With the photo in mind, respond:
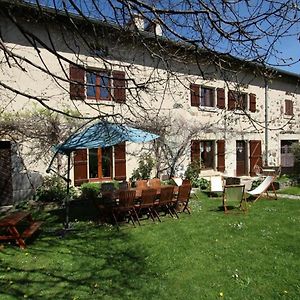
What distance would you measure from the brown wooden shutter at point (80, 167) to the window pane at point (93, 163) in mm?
347

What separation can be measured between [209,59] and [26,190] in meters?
8.15

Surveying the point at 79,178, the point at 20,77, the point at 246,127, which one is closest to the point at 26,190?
the point at 79,178

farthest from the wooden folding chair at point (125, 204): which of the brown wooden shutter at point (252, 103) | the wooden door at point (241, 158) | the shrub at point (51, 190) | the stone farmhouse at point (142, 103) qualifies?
the brown wooden shutter at point (252, 103)

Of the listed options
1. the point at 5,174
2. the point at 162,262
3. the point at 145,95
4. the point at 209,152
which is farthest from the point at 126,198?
the point at 209,152

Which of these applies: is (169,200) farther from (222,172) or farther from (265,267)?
(222,172)

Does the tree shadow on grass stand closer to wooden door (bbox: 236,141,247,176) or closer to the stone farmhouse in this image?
the stone farmhouse

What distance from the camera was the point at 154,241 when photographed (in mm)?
6219

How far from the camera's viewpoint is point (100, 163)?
40.7ft

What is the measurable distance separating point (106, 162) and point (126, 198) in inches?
205

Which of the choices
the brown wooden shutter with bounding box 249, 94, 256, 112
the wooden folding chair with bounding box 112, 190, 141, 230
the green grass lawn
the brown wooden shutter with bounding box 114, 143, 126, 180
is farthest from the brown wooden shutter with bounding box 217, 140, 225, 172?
the wooden folding chair with bounding box 112, 190, 141, 230

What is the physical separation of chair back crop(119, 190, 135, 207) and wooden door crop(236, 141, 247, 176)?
33.2ft

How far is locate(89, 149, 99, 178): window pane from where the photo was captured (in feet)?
40.0

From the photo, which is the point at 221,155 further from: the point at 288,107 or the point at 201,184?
the point at 288,107

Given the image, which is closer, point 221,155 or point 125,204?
point 125,204
